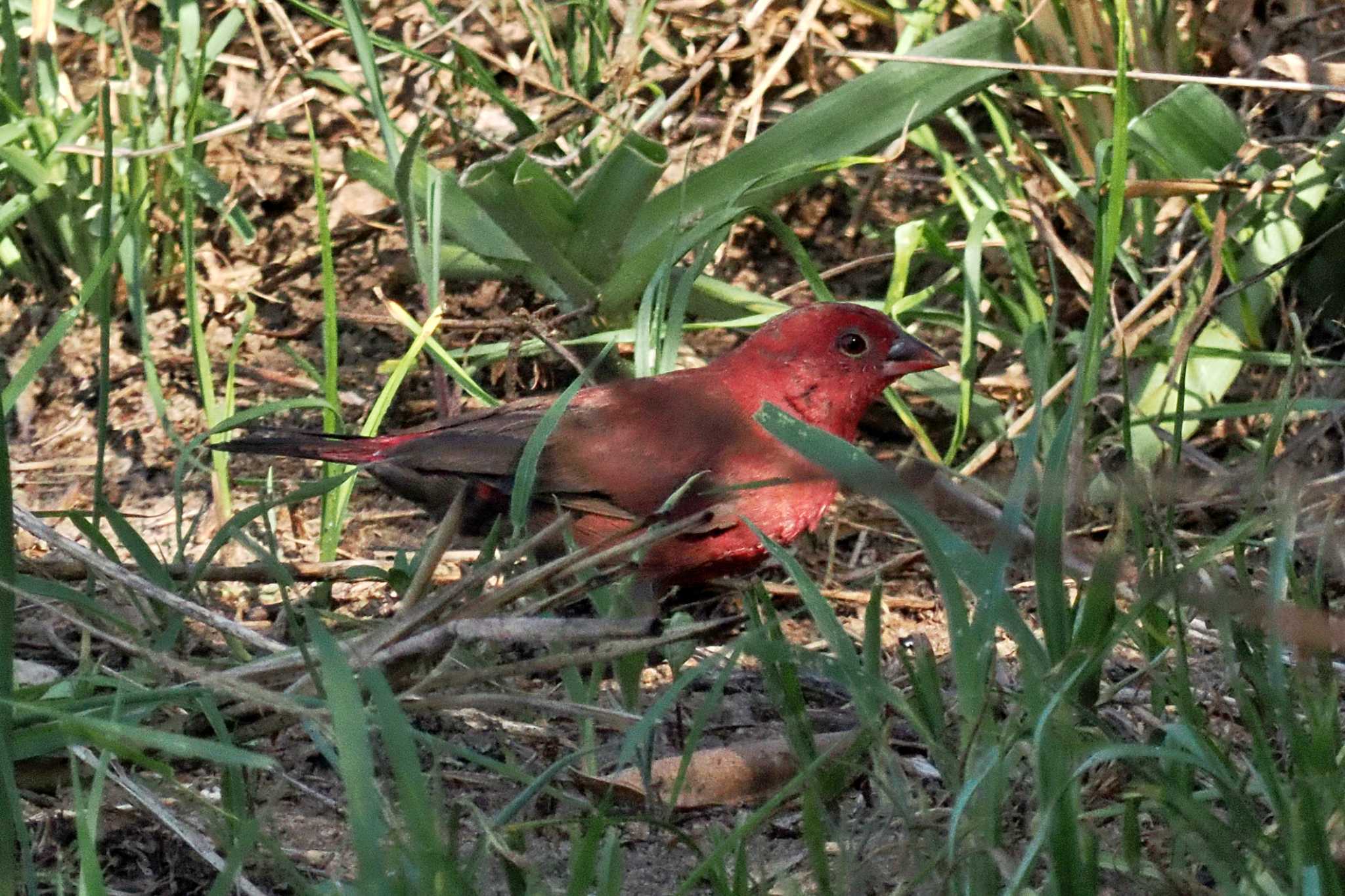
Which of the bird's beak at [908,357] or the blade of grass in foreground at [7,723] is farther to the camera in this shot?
the bird's beak at [908,357]

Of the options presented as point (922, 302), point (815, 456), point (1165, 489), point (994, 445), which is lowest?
point (994, 445)

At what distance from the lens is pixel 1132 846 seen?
78.7 inches

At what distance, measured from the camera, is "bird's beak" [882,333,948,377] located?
366 cm

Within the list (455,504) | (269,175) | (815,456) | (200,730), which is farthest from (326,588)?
(269,175)

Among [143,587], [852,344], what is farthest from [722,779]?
[852,344]

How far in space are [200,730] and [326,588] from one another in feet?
2.55

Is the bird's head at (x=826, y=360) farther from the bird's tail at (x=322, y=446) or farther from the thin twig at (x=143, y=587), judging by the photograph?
the thin twig at (x=143, y=587)

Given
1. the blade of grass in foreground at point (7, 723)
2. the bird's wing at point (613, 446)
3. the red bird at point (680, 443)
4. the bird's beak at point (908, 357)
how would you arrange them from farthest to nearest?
the bird's beak at point (908, 357), the bird's wing at point (613, 446), the red bird at point (680, 443), the blade of grass in foreground at point (7, 723)

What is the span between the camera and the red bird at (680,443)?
3.38m

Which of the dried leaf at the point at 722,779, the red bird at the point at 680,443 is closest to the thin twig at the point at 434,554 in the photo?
the dried leaf at the point at 722,779

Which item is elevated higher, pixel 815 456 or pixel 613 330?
pixel 815 456

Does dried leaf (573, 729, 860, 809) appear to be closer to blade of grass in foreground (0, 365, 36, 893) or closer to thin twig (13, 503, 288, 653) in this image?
thin twig (13, 503, 288, 653)

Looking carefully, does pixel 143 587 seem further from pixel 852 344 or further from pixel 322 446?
pixel 852 344

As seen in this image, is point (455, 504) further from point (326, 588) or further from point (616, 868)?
point (326, 588)
